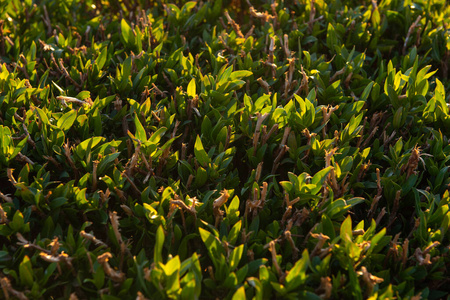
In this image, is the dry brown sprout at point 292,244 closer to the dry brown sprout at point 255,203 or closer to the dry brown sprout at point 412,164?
the dry brown sprout at point 255,203

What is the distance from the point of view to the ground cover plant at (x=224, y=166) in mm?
2080

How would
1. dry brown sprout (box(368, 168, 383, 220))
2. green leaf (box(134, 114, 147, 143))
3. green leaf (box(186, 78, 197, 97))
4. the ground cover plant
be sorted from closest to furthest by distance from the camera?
the ground cover plant, dry brown sprout (box(368, 168, 383, 220)), green leaf (box(134, 114, 147, 143)), green leaf (box(186, 78, 197, 97))

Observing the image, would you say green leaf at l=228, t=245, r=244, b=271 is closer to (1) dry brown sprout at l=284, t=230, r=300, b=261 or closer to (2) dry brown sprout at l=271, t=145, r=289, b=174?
(1) dry brown sprout at l=284, t=230, r=300, b=261

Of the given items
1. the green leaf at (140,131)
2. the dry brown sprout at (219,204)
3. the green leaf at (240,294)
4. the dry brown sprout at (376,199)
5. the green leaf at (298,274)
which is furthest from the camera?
the green leaf at (140,131)

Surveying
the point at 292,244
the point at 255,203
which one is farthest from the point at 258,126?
the point at 292,244

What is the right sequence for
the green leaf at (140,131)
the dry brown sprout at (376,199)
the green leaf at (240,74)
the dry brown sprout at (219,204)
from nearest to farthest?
the dry brown sprout at (219,204) < the dry brown sprout at (376,199) < the green leaf at (140,131) < the green leaf at (240,74)

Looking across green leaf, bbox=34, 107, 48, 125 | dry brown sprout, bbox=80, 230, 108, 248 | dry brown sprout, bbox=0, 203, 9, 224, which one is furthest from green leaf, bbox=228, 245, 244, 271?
green leaf, bbox=34, 107, 48, 125

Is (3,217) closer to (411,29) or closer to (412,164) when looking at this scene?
(412,164)

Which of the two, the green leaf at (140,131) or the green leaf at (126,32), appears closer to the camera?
the green leaf at (140,131)

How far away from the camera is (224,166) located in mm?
2533

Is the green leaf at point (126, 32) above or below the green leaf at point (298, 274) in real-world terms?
above

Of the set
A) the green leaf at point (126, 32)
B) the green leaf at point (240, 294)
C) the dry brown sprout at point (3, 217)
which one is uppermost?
the green leaf at point (126, 32)

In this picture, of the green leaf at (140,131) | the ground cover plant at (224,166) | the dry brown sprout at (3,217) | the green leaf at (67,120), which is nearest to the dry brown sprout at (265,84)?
the ground cover plant at (224,166)

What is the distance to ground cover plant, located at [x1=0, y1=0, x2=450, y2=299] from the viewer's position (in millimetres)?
2080
